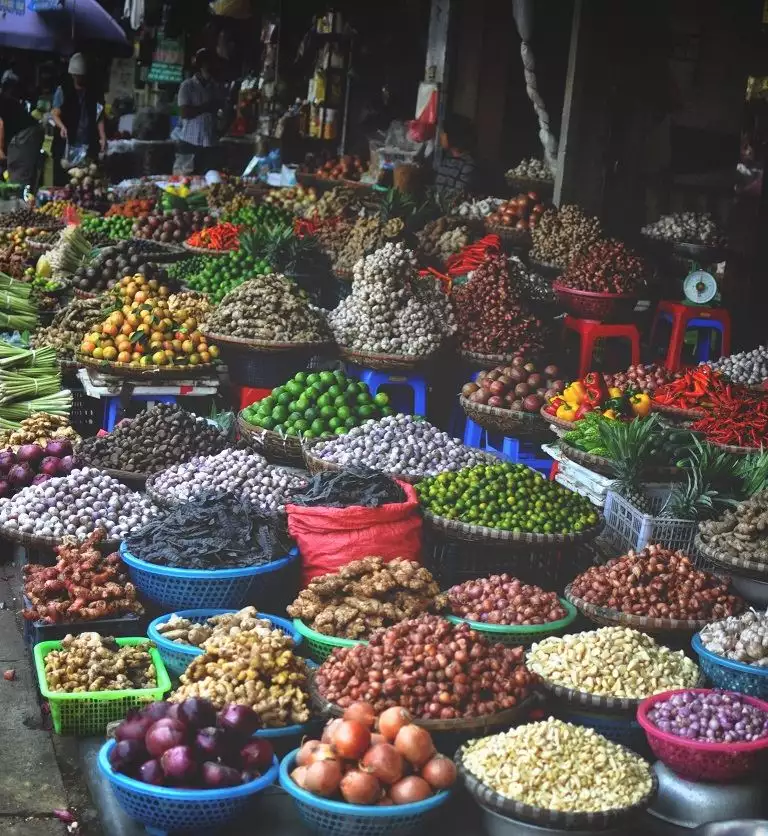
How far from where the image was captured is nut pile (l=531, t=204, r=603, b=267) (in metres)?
7.95

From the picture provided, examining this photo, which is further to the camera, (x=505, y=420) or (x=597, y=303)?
(x=597, y=303)

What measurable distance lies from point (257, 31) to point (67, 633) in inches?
504

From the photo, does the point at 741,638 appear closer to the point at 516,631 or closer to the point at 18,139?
the point at 516,631

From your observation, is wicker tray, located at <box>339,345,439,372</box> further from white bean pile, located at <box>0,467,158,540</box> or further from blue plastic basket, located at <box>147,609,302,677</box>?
blue plastic basket, located at <box>147,609,302,677</box>

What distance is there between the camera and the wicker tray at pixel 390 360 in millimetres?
6773

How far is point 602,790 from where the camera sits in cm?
338

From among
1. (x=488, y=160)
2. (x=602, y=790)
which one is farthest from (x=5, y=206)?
(x=602, y=790)

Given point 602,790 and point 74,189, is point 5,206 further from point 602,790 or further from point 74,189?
point 602,790

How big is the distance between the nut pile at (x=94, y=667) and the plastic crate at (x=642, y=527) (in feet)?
6.90

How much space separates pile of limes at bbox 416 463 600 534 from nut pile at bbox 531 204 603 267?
9.67 ft

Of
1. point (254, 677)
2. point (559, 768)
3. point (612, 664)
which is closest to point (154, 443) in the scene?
point (254, 677)

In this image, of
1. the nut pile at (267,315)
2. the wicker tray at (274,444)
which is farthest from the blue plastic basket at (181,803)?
the nut pile at (267,315)

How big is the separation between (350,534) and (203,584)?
61cm

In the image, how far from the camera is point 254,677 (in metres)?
3.86
